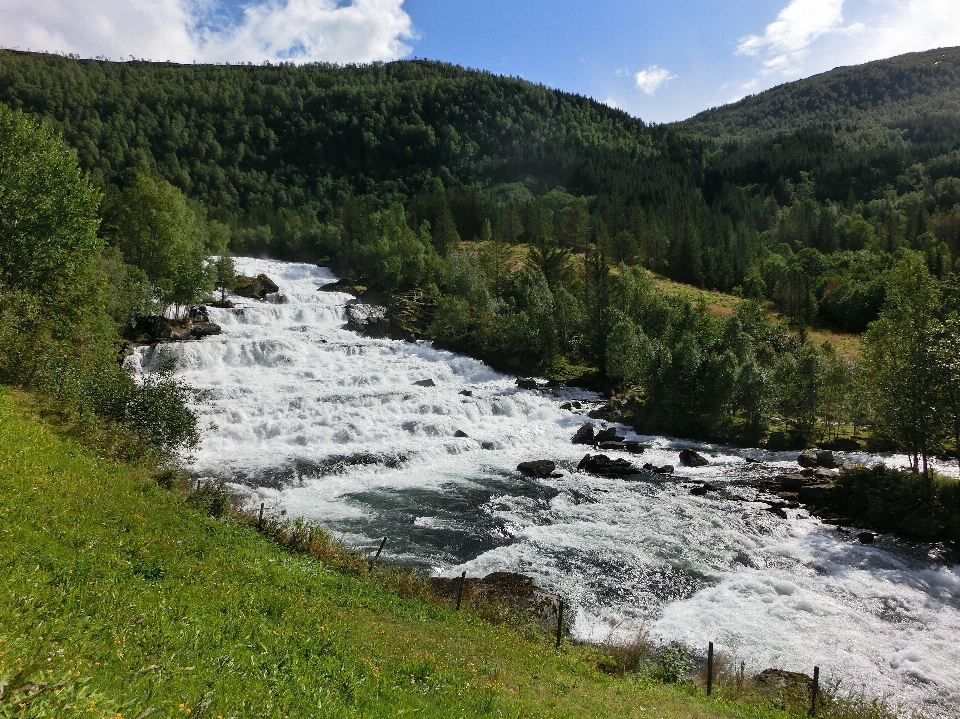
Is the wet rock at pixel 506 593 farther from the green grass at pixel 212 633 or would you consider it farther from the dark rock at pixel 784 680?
the dark rock at pixel 784 680

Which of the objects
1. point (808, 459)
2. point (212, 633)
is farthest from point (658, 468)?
point (212, 633)

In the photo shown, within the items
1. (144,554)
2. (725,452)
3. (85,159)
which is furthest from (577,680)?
(85,159)

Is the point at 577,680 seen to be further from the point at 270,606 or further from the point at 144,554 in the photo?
the point at 144,554

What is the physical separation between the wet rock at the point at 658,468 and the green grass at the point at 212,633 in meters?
22.7

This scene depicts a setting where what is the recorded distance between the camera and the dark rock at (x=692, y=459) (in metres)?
39.2

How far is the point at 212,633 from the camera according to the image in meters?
8.94

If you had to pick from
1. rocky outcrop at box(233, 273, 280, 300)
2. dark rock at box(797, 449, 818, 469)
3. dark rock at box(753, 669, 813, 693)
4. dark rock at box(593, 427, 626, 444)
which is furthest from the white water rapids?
rocky outcrop at box(233, 273, 280, 300)

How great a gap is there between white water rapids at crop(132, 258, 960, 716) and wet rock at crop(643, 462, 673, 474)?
129cm

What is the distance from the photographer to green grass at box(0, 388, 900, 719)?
6.66m

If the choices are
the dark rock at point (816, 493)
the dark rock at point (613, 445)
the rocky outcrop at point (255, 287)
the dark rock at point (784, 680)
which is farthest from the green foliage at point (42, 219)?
the rocky outcrop at point (255, 287)

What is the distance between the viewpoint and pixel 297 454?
1383 inches

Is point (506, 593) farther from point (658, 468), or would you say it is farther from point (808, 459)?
point (808, 459)

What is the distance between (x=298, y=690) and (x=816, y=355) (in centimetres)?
4779

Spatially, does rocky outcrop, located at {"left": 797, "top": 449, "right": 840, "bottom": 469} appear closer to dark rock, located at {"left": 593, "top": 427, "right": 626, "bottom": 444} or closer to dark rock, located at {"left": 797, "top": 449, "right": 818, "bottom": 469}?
dark rock, located at {"left": 797, "top": 449, "right": 818, "bottom": 469}
